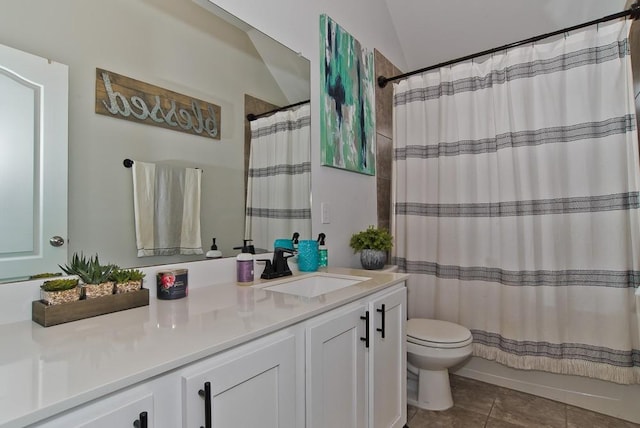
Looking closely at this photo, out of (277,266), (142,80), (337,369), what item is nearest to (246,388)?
(337,369)

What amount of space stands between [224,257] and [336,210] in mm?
843

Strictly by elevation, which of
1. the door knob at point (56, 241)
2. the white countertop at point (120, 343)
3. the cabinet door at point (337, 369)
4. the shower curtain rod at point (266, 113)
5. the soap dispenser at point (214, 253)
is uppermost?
the shower curtain rod at point (266, 113)

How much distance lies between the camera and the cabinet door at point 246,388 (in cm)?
67

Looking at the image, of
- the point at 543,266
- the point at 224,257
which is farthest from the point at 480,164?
the point at 224,257

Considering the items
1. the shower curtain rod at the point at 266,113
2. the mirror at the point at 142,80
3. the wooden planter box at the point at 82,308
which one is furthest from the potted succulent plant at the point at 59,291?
the shower curtain rod at the point at 266,113

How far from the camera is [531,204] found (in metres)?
1.97

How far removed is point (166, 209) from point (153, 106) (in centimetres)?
36

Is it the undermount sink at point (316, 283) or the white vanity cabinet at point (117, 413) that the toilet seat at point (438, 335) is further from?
the white vanity cabinet at point (117, 413)

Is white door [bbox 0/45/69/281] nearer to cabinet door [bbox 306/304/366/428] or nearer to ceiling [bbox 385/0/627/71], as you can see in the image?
cabinet door [bbox 306/304/366/428]

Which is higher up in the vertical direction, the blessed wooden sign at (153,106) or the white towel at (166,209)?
the blessed wooden sign at (153,106)

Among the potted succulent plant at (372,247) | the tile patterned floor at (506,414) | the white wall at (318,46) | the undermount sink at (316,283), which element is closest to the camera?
the undermount sink at (316,283)

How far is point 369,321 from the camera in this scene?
1.26m

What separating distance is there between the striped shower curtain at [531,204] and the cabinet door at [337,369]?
1227mm

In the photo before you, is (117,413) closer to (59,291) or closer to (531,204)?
(59,291)
